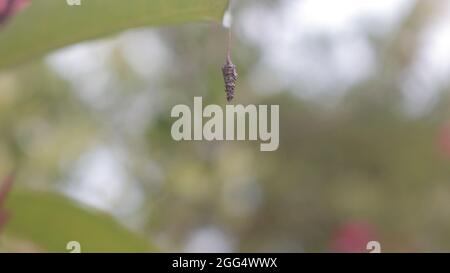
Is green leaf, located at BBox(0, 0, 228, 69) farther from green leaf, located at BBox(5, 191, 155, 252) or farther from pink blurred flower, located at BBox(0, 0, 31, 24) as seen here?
green leaf, located at BBox(5, 191, 155, 252)

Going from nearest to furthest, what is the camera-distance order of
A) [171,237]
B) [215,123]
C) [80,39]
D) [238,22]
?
1. [80,39]
2. [215,123]
3. [171,237]
4. [238,22]

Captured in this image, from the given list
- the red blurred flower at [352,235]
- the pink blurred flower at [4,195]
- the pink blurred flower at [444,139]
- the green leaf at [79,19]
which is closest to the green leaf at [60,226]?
the pink blurred flower at [4,195]

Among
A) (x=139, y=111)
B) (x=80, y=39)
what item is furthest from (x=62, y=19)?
(x=139, y=111)

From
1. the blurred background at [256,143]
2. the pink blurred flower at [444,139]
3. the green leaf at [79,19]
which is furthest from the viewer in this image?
the pink blurred flower at [444,139]

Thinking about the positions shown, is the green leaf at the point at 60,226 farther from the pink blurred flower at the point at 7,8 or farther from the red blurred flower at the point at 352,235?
the red blurred flower at the point at 352,235

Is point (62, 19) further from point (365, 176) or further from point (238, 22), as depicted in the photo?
point (365, 176)

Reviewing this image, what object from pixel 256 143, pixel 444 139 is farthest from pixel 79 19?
pixel 444 139

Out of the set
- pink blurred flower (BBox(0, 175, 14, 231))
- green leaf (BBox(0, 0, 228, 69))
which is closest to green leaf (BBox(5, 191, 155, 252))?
pink blurred flower (BBox(0, 175, 14, 231))
